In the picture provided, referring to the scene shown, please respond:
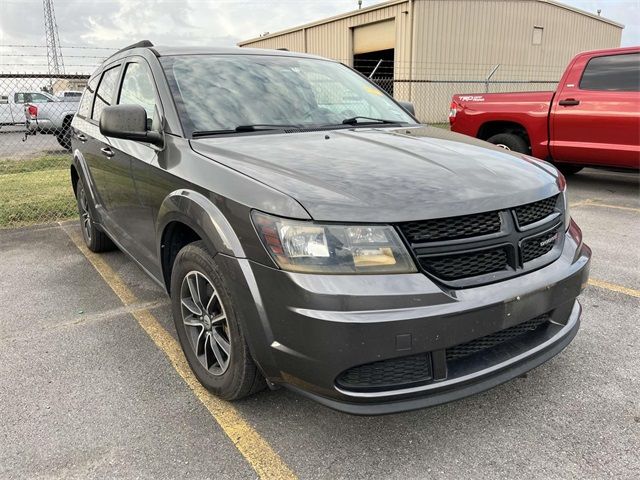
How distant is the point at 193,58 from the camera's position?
3342 mm

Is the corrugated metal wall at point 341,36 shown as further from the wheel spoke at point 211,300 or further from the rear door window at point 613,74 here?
the wheel spoke at point 211,300

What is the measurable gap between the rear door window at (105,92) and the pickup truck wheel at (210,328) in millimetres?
1996

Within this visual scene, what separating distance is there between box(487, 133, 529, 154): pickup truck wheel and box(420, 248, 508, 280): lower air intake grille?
6328mm

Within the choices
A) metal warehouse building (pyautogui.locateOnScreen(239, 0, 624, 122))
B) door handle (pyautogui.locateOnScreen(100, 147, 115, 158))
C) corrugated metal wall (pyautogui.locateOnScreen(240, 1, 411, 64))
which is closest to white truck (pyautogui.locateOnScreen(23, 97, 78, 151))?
metal warehouse building (pyautogui.locateOnScreen(239, 0, 624, 122))

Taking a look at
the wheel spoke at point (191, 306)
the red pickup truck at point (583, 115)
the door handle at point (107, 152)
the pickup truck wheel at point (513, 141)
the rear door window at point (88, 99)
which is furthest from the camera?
the pickup truck wheel at point (513, 141)

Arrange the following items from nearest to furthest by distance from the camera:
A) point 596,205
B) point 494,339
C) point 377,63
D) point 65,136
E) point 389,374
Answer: point 389,374 → point 494,339 → point 596,205 → point 65,136 → point 377,63

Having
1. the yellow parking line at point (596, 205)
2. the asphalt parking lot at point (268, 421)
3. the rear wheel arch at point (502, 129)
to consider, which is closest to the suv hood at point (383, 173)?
the asphalt parking lot at point (268, 421)

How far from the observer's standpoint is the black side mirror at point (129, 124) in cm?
284

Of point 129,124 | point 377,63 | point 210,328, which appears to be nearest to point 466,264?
point 210,328

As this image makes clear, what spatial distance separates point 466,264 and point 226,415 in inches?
54.0

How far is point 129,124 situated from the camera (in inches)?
112

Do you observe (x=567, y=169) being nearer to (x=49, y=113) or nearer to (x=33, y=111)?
(x=49, y=113)

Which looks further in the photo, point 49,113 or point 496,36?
point 496,36

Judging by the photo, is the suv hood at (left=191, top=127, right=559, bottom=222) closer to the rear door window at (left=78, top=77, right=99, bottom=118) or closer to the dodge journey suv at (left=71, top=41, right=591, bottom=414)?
the dodge journey suv at (left=71, top=41, right=591, bottom=414)
